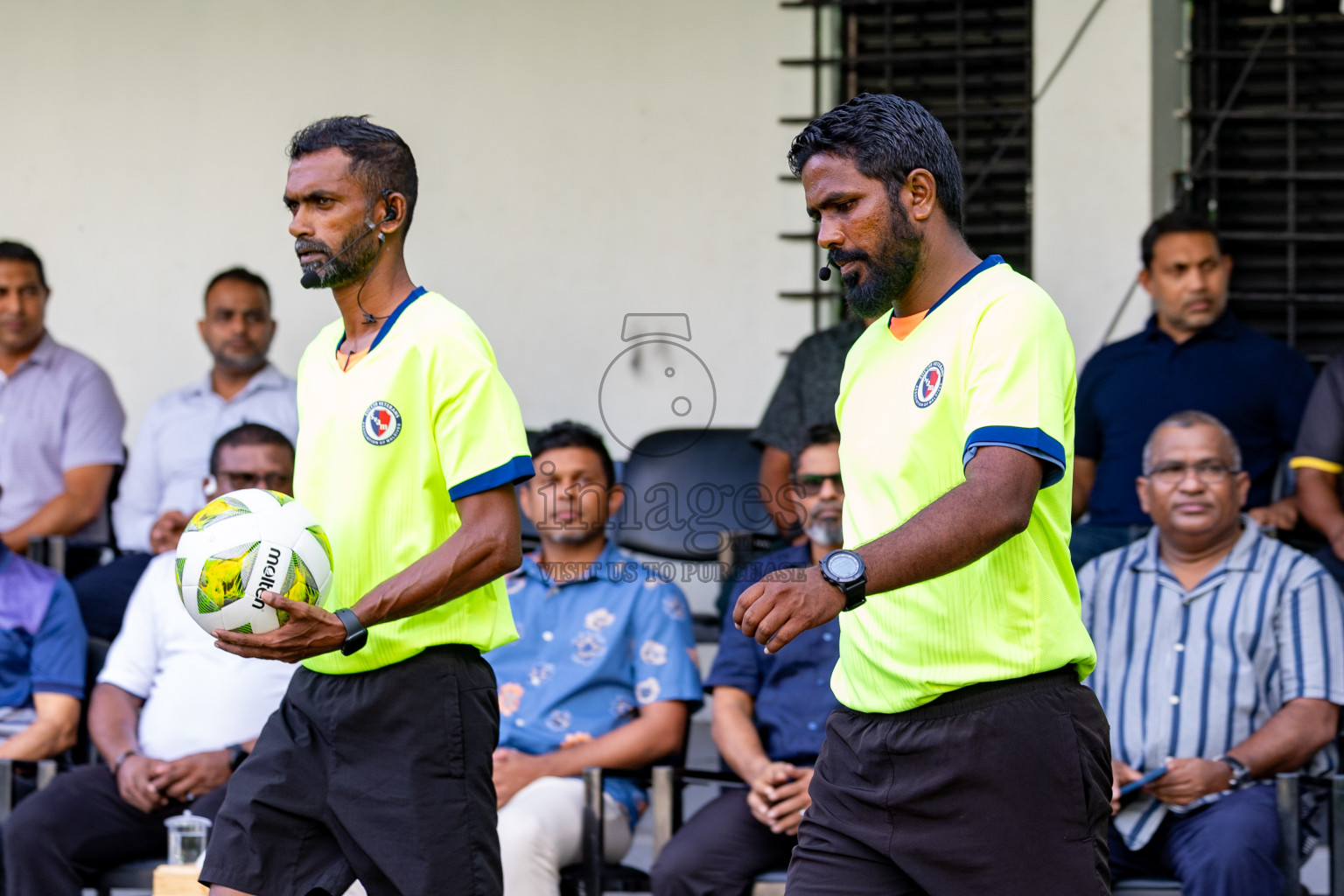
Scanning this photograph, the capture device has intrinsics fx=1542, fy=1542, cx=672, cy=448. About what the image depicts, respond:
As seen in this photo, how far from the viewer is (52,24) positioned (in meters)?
6.25

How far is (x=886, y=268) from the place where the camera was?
2266 mm

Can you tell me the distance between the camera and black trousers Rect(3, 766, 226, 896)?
3926 mm

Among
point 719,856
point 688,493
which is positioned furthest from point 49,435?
point 719,856

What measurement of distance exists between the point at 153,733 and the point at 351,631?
2.13 metres

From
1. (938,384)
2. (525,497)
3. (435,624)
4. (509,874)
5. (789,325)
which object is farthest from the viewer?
(789,325)

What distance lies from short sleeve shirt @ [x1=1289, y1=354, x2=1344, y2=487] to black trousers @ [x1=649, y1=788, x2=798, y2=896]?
6.63 feet

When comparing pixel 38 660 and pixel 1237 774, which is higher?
pixel 38 660

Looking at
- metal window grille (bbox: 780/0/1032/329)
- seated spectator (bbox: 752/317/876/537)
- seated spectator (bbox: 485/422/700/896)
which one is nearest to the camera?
seated spectator (bbox: 485/422/700/896)

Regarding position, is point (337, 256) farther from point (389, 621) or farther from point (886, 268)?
point (886, 268)

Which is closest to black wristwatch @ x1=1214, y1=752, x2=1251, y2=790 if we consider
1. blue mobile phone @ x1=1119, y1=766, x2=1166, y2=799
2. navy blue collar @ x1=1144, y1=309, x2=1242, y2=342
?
blue mobile phone @ x1=1119, y1=766, x2=1166, y2=799

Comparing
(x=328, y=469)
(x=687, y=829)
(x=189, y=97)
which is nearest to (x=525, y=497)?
(x=687, y=829)

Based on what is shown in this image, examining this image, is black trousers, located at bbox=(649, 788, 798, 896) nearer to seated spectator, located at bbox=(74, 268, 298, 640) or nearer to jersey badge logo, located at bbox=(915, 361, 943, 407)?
jersey badge logo, located at bbox=(915, 361, 943, 407)

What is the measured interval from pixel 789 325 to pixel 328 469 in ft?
11.0

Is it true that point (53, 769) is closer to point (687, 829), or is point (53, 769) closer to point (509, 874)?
point (509, 874)
